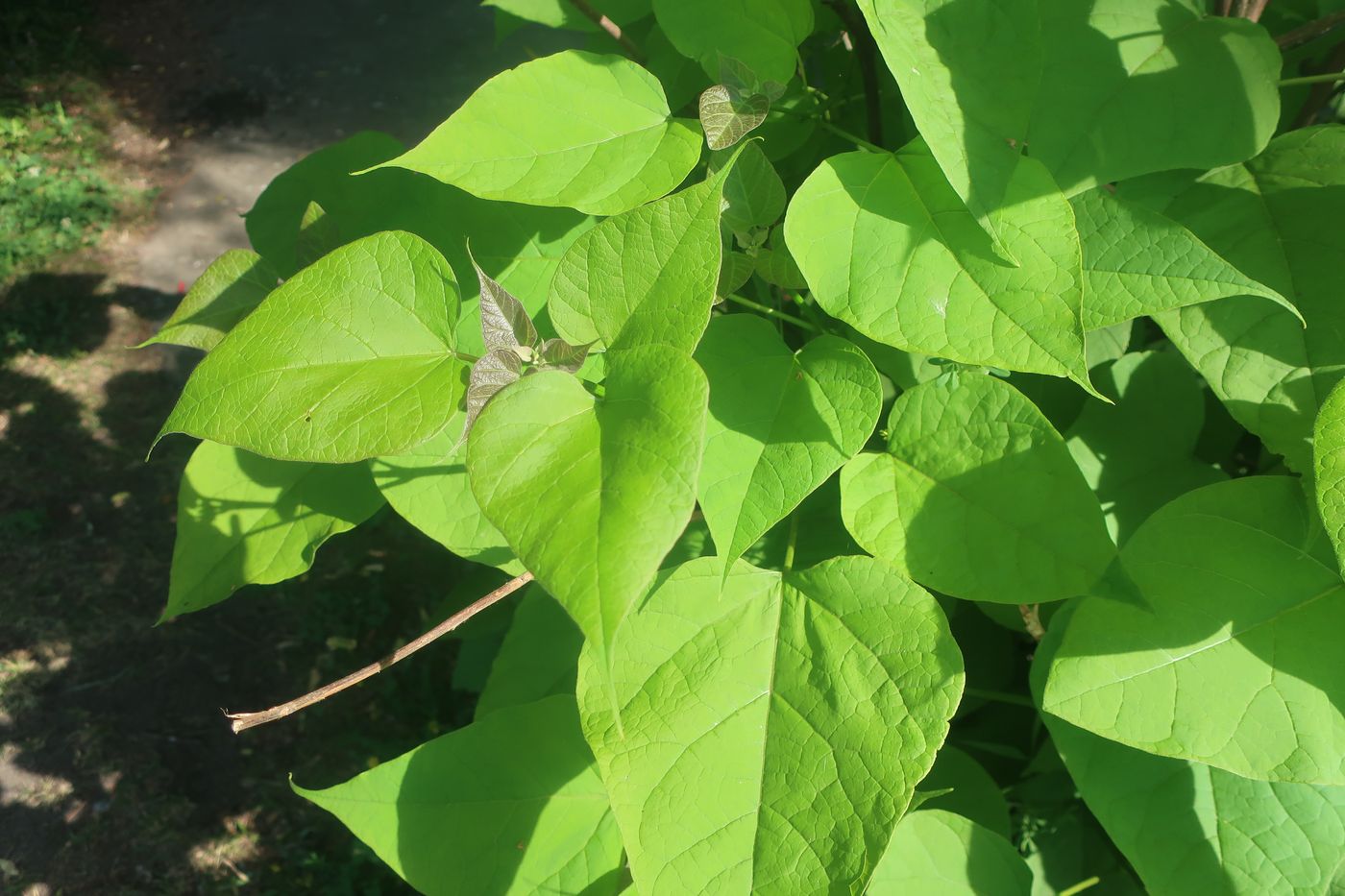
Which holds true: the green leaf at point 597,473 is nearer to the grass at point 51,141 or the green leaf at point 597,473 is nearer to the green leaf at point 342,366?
the green leaf at point 342,366

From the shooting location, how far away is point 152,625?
1784 mm

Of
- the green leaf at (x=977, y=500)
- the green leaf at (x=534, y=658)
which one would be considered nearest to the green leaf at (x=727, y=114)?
the green leaf at (x=977, y=500)

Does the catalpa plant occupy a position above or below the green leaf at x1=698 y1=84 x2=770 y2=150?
below

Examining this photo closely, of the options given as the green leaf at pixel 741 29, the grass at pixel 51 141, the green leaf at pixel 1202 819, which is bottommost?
the grass at pixel 51 141

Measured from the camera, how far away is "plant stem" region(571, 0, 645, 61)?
0.87m

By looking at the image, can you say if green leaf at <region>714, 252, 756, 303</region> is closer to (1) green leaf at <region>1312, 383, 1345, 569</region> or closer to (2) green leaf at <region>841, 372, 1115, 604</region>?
(2) green leaf at <region>841, 372, 1115, 604</region>

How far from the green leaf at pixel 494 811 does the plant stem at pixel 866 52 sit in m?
0.61

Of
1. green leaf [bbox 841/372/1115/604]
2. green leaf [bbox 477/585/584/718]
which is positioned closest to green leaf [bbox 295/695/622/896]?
green leaf [bbox 477/585/584/718]

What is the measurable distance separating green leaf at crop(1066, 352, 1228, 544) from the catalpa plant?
184 millimetres

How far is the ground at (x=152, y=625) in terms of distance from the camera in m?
2.08

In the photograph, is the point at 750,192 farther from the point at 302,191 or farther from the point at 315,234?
the point at 302,191

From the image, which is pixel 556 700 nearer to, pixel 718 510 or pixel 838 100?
pixel 718 510

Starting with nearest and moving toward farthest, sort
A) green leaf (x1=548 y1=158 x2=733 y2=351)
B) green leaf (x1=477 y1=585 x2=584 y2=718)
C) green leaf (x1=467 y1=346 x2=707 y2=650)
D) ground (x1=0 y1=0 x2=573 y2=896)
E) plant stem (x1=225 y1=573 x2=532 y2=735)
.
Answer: green leaf (x1=467 y1=346 x2=707 y2=650) < green leaf (x1=548 y1=158 x2=733 y2=351) < plant stem (x1=225 y1=573 x2=532 y2=735) < green leaf (x1=477 y1=585 x2=584 y2=718) < ground (x1=0 y1=0 x2=573 y2=896)

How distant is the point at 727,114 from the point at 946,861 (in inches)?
25.4
